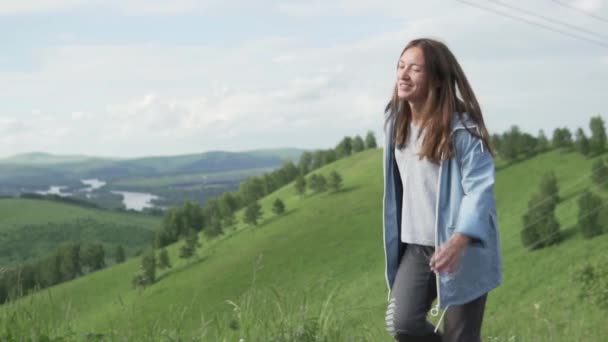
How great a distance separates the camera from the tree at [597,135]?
9038 cm

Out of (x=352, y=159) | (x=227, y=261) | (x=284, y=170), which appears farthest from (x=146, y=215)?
(x=227, y=261)

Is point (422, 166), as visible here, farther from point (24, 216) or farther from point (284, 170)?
point (24, 216)

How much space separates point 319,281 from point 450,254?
2.54ft

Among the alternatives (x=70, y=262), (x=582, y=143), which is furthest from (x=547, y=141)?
(x=70, y=262)

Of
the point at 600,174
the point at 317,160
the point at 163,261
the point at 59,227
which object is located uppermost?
the point at 317,160

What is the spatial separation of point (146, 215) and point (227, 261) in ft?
274

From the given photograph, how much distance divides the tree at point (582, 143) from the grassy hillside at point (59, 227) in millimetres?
75806

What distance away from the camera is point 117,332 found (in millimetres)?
4016

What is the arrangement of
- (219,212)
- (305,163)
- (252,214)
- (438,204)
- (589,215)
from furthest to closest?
(305,163) → (219,212) → (252,214) → (589,215) → (438,204)

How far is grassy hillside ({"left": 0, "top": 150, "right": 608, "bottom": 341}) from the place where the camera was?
4055mm

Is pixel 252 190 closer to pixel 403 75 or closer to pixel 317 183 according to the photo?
pixel 317 183

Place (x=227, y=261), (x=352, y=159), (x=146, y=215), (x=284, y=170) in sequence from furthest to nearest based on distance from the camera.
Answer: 1. (x=146, y=215)
2. (x=284, y=170)
3. (x=352, y=159)
4. (x=227, y=261)

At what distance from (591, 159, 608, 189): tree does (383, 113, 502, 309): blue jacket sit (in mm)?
80127

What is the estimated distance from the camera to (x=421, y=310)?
3.69m
